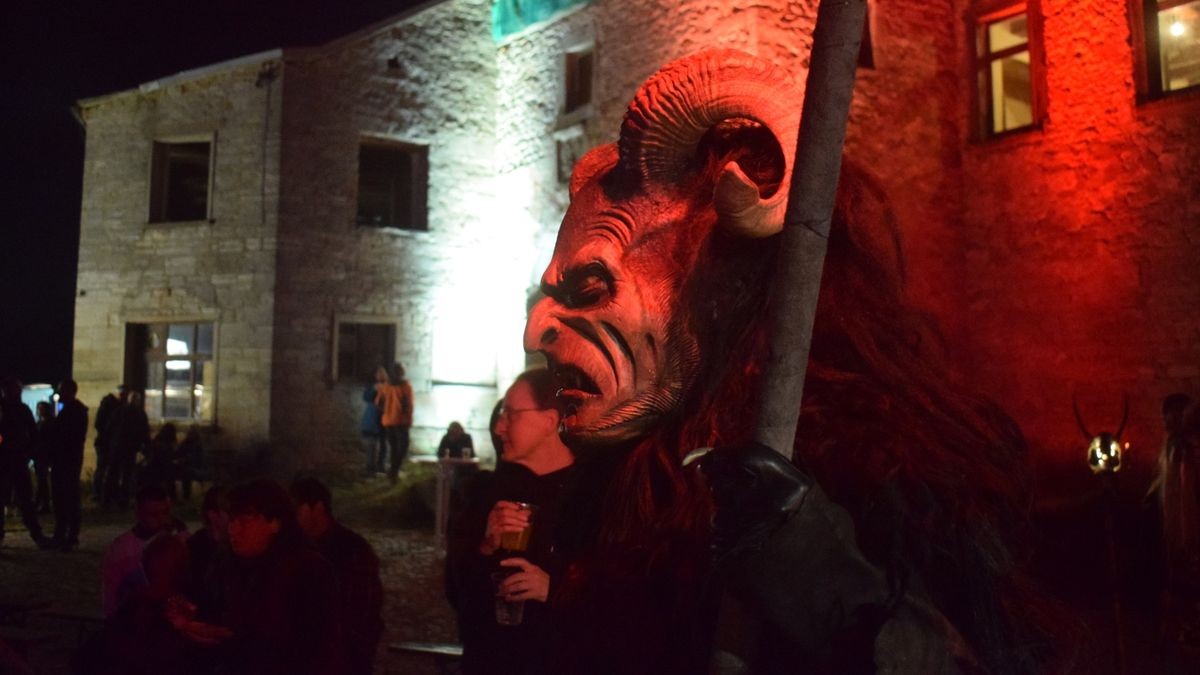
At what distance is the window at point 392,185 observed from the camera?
1532 cm

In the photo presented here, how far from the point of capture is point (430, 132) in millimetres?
15109

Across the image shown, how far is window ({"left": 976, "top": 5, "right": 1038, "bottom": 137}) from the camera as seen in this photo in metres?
10.5

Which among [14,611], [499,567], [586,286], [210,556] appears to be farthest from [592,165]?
[14,611]

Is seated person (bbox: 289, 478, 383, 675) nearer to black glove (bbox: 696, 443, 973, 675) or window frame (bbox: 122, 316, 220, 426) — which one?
black glove (bbox: 696, 443, 973, 675)

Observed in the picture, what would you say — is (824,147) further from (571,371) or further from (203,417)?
(203,417)

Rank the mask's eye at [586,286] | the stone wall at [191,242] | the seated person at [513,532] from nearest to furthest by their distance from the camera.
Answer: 1. the mask's eye at [586,286]
2. the seated person at [513,532]
3. the stone wall at [191,242]

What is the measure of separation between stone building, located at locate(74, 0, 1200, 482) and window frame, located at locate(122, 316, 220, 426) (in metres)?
0.04

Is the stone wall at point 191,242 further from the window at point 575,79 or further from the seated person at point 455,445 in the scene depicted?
the window at point 575,79

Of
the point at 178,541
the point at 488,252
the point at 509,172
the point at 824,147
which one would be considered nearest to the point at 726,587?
the point at 824,147

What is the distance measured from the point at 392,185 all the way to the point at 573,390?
14.2 meters

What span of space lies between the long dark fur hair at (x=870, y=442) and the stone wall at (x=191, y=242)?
43.1 feet

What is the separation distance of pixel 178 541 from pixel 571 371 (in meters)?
3.30

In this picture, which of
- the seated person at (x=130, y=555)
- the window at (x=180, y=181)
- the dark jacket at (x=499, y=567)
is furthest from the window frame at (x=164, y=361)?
the dark jacket at (x=499, y=567)

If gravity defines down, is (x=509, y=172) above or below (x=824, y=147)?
above
